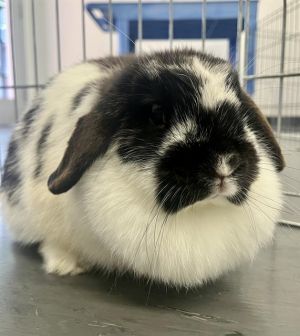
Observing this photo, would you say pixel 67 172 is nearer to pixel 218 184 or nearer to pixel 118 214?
pixel 118 214

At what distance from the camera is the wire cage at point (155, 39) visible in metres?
1.29

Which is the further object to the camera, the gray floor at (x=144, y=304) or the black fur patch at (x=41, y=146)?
the black fur patch at (x=41, y=146)

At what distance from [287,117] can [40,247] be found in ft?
8.93

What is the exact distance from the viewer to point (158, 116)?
0.66m

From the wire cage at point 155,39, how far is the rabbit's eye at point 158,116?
0.91 feet

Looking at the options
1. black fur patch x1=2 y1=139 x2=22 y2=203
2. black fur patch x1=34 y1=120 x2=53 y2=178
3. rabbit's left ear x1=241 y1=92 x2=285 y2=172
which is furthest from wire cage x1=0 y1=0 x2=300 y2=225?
black fur patch x1=2 y1=139 x2=22 y2=203

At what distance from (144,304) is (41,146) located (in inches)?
14.3

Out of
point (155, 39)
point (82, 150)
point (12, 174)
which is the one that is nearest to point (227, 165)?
point (82, 150)

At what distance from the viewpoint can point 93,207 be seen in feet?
2.33

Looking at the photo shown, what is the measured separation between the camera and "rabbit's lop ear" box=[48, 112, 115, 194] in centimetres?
68

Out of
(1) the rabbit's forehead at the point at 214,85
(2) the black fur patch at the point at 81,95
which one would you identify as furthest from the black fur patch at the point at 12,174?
(1) the rabbit's forehead at the point at 214,85

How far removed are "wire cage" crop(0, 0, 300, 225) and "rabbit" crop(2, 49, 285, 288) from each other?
0.22 m

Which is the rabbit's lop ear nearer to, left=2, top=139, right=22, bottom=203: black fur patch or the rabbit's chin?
the rabbit's chin

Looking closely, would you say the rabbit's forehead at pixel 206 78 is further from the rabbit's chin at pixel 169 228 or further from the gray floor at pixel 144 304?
the gray floor at pixel 144 304
